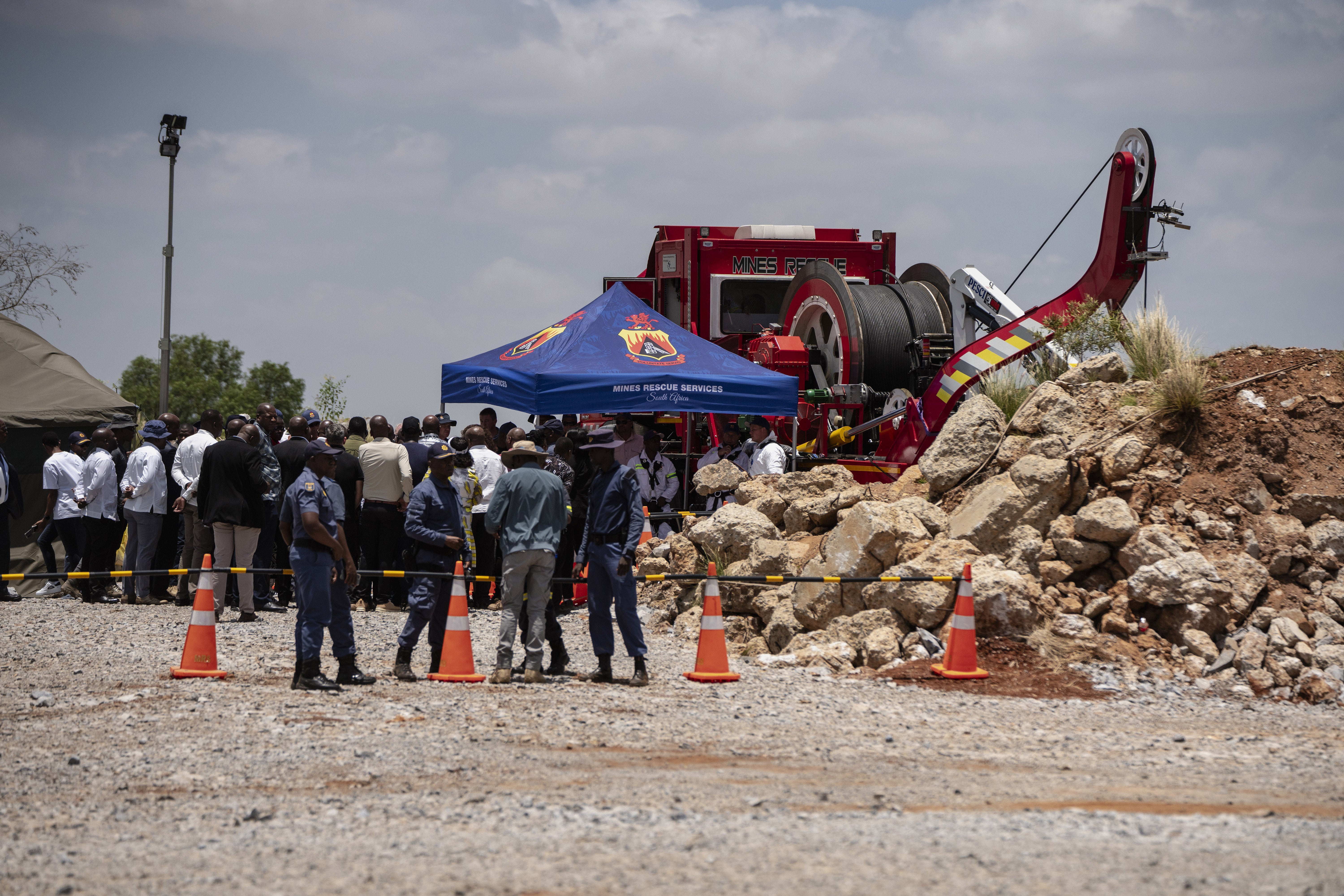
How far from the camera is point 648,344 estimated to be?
14984 millimetres

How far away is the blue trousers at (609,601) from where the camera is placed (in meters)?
8.79

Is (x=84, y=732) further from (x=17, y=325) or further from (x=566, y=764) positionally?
(x=17, y=325)

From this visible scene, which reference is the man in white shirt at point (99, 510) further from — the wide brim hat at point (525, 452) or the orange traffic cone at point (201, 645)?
the wide brim hat at point (525, 452)

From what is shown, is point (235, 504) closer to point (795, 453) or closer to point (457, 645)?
point (457, 645)

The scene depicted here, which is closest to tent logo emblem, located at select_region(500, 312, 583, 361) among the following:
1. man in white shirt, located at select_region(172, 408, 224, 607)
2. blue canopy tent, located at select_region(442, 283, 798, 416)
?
blue canopy tent, located at select_region(442, 283, 798, 416)

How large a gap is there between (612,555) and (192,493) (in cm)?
569

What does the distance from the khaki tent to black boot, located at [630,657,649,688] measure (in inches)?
342

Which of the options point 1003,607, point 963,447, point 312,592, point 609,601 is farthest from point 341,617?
point 963,447

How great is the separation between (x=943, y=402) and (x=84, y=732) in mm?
8635

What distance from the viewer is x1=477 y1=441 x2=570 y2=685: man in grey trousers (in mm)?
8719

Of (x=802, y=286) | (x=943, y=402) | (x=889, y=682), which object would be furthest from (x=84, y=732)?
(x=802, y=286)

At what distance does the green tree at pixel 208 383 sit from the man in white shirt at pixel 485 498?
59.3 meters

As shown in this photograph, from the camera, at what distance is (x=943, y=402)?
12.8 meters

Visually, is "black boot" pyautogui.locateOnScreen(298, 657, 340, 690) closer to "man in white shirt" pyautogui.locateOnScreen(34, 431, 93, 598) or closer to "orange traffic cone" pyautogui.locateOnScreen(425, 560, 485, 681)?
"orange traffic cone" pyautogui.locateOnScreen(425, 560, 485, 681)
